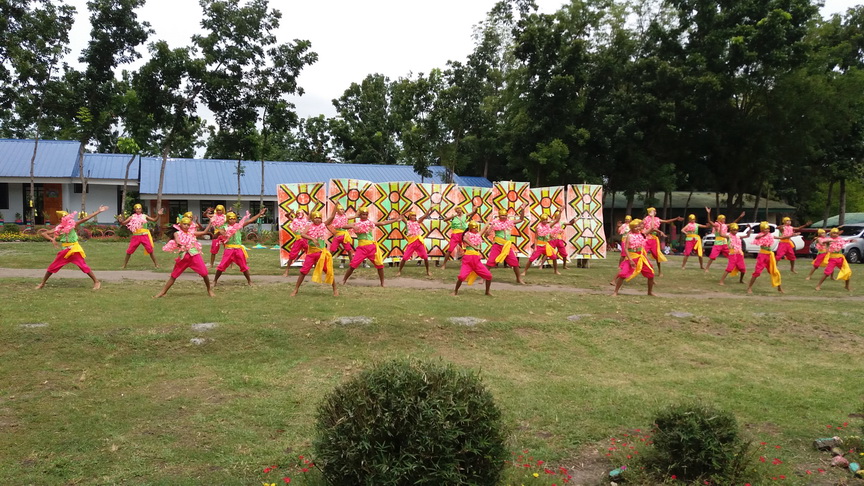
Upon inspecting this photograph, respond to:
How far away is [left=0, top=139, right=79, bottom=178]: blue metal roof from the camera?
3244 centimetres

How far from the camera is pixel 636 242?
45.8 ft

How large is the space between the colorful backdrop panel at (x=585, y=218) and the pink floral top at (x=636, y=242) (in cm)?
641

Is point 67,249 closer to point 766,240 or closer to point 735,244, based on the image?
point 735,244

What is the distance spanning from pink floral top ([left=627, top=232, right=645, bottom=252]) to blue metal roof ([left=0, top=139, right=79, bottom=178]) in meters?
30.5

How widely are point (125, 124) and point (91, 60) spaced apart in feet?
10.4

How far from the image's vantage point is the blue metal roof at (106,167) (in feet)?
111

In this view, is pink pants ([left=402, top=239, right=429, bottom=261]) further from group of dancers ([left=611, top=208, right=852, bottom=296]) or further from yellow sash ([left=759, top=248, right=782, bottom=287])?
yellow sash ([left=759, top=248, right=782, bottom=287])

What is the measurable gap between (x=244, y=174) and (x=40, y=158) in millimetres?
10732

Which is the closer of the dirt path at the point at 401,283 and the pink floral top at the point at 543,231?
the dirt path at the point at 401,283

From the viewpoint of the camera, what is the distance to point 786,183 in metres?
44.0

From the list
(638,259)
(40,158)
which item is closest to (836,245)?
(638,259)

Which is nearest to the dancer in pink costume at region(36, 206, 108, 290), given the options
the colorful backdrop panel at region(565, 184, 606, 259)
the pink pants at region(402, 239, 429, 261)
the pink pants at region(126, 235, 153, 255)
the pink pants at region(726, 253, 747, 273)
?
the pink pants at region(126, 235, 153, 255)

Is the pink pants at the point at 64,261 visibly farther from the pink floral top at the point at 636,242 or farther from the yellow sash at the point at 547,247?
the yellow sash at the point at 547,247

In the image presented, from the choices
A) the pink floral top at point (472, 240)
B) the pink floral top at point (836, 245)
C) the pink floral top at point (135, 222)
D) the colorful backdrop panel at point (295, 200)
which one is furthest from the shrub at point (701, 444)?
the pink floral top at point (135, 222)
